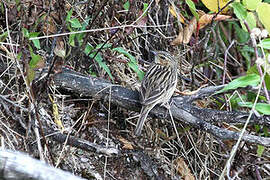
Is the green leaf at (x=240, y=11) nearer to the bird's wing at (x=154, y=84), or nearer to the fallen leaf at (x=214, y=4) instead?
the fallen leaf at (x=214, y=4)

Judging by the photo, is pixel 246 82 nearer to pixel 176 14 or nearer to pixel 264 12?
pixel 264 12

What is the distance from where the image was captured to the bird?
3816 millimetres

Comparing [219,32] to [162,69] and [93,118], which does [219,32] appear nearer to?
[162,69]

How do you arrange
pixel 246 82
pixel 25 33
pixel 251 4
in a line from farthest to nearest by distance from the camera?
pixel 251 4 < pixel 25 33 < pixel 246 82

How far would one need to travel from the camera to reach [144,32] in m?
4.68

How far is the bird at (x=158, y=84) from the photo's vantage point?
3.82 metres

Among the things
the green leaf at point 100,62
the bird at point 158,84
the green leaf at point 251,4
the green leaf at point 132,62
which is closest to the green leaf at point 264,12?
the green leaf at point 251,4

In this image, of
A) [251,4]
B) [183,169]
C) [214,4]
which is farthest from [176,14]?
[183,169]

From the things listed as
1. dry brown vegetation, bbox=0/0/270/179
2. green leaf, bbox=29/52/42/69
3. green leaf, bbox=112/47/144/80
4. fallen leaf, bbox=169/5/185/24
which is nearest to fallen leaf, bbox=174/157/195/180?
dry brown vegetation, bbox=0/0/270/179

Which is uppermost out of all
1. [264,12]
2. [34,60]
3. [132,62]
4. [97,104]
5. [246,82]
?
[264,12]

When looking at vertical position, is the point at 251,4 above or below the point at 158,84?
above

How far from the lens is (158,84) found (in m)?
4.27

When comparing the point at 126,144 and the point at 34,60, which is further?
the point at 126,144

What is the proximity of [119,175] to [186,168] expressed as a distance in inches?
24.6
